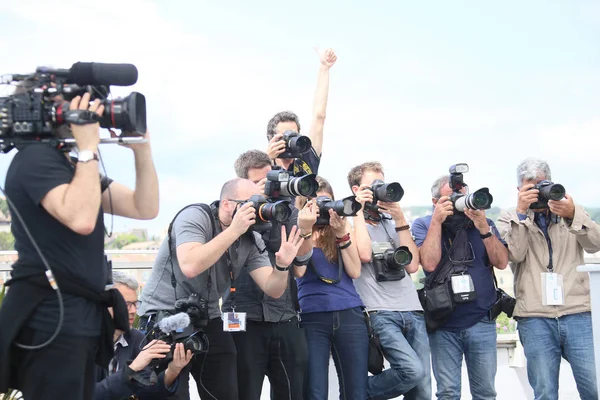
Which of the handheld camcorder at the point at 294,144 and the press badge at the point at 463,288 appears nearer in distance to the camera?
the handheld camcorder at the point at 294,144

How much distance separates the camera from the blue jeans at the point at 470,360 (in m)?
5.00

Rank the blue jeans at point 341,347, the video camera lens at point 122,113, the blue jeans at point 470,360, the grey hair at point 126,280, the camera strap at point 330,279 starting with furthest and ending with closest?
the blue jeans at point 470,360, the camera strap at point 330,279, the blue jeans at point 341,347, the grey hair at point 126,280, the video camera lens at point 122,113

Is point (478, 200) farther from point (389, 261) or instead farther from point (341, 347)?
point (341, 347)

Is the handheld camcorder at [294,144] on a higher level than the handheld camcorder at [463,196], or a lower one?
higher

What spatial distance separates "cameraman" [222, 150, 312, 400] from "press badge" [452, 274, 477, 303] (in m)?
1.06

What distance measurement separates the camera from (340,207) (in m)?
4.60

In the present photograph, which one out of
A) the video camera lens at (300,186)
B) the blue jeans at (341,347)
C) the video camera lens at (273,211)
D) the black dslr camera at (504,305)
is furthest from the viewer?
the black dslr camera at (504,305)

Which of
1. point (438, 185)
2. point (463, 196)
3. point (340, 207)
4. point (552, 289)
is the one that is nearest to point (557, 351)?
point (552, 289)

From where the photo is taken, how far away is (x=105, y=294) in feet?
8.85

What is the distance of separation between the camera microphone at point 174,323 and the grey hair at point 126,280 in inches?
30.4

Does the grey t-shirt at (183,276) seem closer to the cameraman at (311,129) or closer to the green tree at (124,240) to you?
the cameraman at (311,129)

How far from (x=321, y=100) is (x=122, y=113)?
291cm

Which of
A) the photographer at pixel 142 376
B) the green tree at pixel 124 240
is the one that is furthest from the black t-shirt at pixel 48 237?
the green tree at pixel 124 240

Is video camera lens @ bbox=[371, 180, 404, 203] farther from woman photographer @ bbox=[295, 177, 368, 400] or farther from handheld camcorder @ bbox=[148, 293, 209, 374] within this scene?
handheld camcorder @ bbox=[148, 293, 209, 374]
